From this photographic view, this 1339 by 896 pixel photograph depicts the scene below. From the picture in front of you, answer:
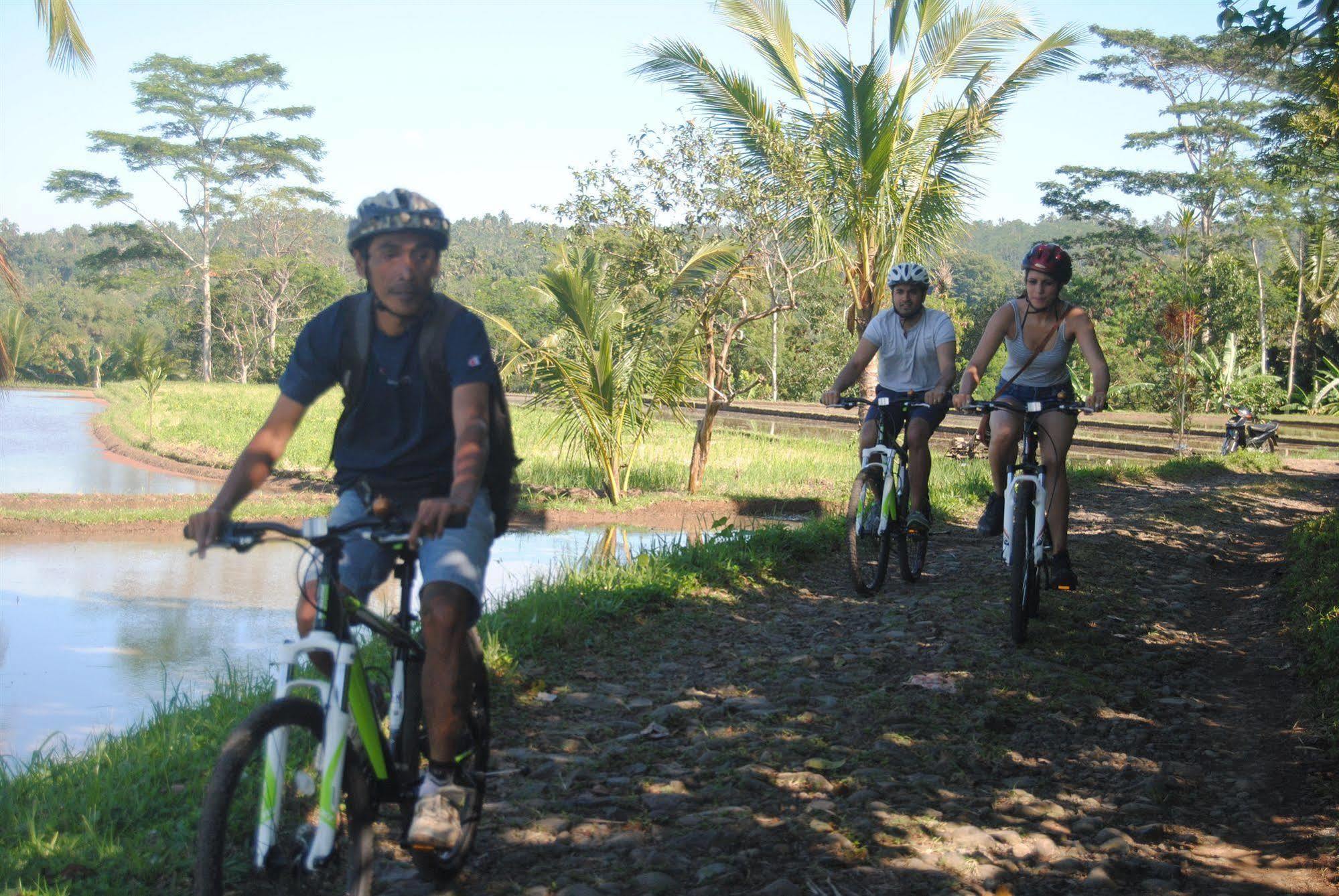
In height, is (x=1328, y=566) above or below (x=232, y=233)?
below

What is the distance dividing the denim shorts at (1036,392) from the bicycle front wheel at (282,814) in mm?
4545

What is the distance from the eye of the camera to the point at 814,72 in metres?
13.8

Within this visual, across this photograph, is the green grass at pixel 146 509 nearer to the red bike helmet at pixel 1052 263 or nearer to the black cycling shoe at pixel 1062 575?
the black cycling shoe at pixel 1062 575

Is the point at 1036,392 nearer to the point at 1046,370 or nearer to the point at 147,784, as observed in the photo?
the point at 1046,370

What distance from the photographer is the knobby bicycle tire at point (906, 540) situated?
286 inches

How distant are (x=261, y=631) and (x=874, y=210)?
27.2 feet

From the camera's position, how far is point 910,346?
727 cm

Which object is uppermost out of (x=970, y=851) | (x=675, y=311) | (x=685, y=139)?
(x=685, y=139)

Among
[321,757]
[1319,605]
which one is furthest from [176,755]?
[1319,605]

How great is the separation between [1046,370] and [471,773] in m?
4.31

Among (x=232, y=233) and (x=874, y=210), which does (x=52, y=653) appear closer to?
(x=874, y=210)

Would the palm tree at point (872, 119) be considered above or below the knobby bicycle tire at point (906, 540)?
above

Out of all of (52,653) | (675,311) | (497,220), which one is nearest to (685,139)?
(675,311)

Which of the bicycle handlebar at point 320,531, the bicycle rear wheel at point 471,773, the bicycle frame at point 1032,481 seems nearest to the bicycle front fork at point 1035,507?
the bicycle frame at point 1032,481
